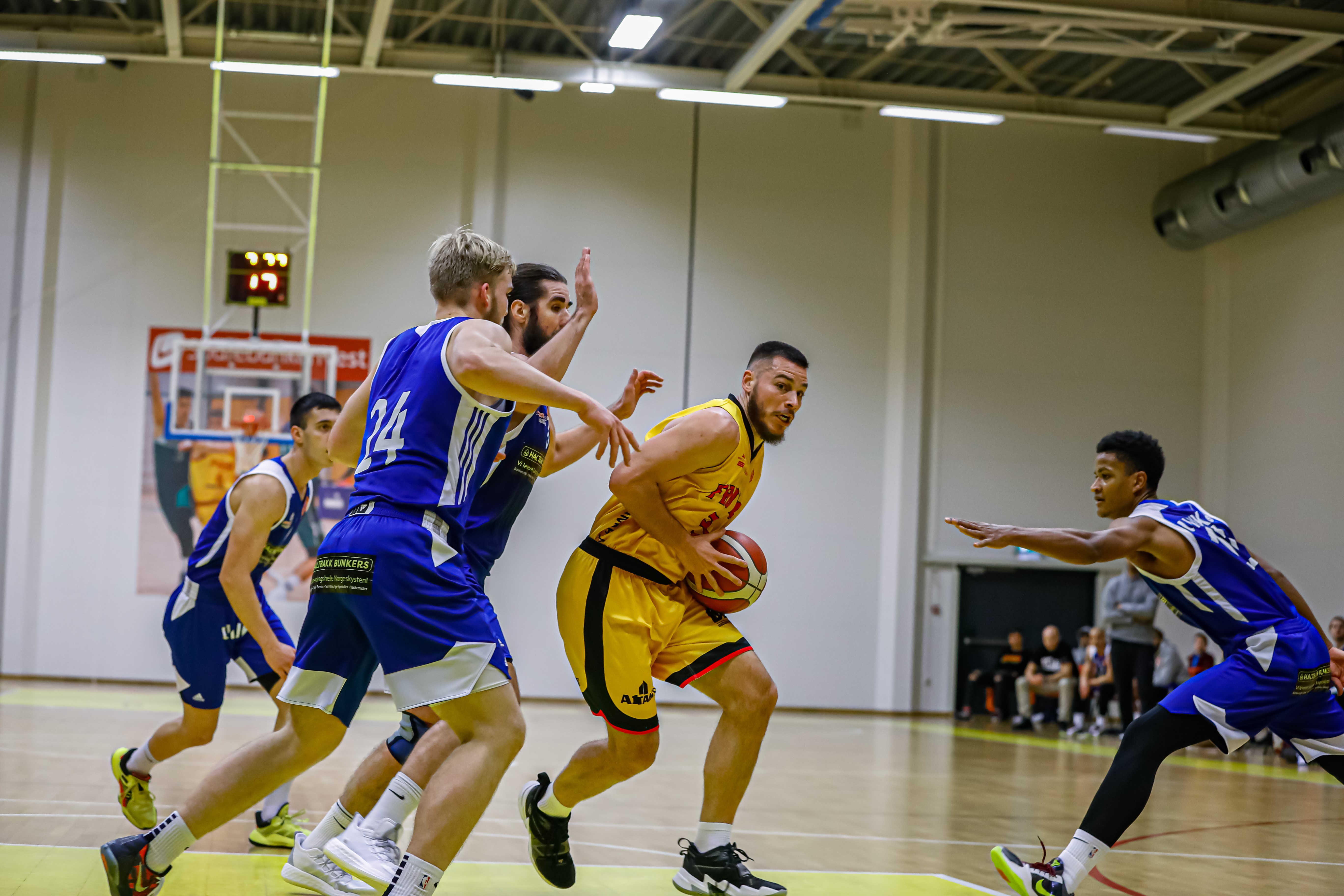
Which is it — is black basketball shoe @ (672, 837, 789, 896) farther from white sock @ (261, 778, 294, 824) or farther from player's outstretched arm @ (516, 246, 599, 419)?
white sock @ (261, 778, 294, 824)

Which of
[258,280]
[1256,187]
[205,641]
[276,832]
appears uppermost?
[1256,187]

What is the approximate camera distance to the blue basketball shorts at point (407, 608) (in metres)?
3.24

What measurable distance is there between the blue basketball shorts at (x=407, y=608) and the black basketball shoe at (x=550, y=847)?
1.20 m

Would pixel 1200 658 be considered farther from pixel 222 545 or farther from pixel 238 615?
pixel 238 615

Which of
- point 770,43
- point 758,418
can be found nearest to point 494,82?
point 770,43

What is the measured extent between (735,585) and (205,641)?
2.44 metres

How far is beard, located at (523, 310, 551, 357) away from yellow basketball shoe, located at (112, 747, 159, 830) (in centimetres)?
233

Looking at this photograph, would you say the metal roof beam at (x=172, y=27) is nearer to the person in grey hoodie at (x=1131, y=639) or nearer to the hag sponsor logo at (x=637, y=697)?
the person in grey hoodie at (x=1131, y=639)

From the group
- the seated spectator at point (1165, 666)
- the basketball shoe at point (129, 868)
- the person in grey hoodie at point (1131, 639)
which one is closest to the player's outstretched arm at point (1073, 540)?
the basketball shoe at point (129, 868)

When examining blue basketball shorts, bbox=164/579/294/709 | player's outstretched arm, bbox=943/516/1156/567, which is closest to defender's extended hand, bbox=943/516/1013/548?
player's outstretched arm, bbox=943/516/1156/567

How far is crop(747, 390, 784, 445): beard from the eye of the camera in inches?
181

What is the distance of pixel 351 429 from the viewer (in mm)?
4000

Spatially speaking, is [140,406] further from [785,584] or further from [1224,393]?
[1224,393]

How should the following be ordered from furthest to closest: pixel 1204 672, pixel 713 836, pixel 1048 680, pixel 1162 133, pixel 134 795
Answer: pixel 1162 133 < pixel 1048 680 < pixel 134 795 < pixel 1204 672 < pixel 713 836
